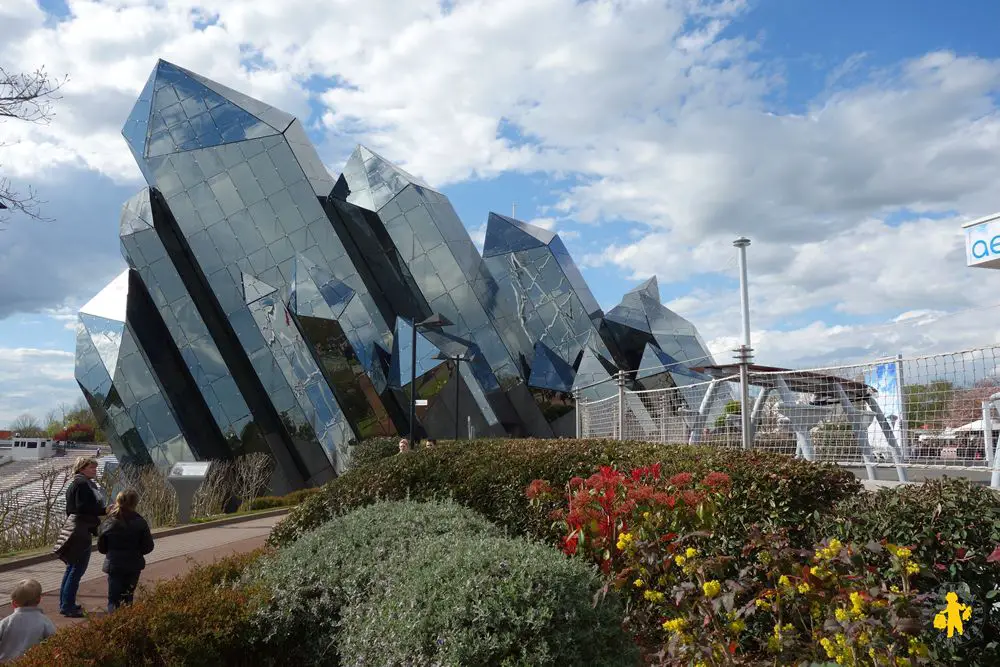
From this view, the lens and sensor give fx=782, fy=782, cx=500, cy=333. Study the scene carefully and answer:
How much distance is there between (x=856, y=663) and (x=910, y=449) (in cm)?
413

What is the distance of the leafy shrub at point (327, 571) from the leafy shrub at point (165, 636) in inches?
5.6

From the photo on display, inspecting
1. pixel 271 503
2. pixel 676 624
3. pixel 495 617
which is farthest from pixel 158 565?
pixel 271 503

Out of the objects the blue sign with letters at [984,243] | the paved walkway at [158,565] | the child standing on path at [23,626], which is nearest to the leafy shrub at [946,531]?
the paved walkway at [158,565]

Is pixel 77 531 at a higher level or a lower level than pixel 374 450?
lower

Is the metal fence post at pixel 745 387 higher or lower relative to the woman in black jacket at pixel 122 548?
higher

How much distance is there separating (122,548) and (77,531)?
1.02m

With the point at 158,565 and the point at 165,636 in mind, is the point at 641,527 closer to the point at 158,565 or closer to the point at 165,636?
the point at 165,636

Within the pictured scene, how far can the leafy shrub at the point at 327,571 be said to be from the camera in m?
4.77

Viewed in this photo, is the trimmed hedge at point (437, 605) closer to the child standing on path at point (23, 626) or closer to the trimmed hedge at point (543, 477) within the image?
the trimmed hedge at point (543, 477)

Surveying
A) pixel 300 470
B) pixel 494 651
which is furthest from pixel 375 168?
pixel 494 651

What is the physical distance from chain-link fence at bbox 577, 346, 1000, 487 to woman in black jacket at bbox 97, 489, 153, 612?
599cm

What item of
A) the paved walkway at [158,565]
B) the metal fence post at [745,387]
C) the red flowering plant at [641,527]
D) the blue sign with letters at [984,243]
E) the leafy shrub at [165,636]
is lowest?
the paved walkway at [158,565]

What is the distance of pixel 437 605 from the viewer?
12.5 ft

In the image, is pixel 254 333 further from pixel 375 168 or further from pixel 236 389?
pixel 375 168
